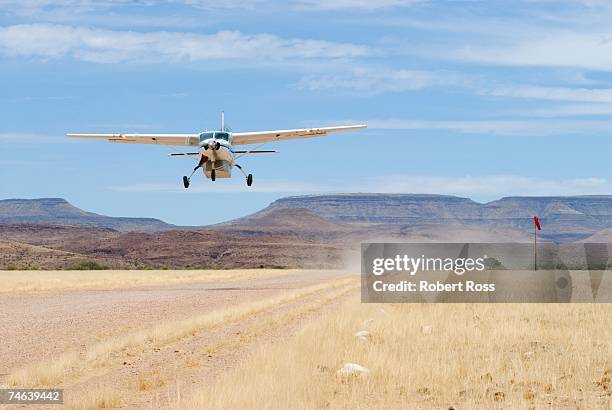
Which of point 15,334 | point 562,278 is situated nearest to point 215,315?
point 15,334

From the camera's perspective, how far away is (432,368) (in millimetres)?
15031

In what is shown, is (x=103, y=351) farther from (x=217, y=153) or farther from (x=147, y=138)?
(x=147, y=138)

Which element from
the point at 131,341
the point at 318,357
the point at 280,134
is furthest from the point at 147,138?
the point at 318,357

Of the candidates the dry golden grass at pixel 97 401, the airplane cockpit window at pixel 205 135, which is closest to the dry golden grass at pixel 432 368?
the dry golden grass at pixel 97 401

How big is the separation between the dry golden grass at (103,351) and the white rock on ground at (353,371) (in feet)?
14.9

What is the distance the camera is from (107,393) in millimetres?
12719

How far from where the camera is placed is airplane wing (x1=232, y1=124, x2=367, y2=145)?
5522cm

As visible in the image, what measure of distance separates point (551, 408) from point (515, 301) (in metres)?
20.6

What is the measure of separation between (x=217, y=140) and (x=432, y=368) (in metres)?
33.0

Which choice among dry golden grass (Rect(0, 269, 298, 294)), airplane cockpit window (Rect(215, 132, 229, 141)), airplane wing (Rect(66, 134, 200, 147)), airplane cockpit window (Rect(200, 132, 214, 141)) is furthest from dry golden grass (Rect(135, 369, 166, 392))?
airplane wing (Rect(66, 134, 200, 147))

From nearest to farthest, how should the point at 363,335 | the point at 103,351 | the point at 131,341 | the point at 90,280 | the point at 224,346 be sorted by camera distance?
1. the point at 103,351
2. the point at 224,346
3. the point at 131,341
4. the point at 363,335
5. the point at 90,280

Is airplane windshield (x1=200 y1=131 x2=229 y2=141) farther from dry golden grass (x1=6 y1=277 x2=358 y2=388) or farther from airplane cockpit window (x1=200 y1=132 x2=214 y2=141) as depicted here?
dry golden grass (x1=6 y1=277 x2=358 y2=388)

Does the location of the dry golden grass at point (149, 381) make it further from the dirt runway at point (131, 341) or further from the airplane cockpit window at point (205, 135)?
the airplane cockpit window at point (205, 135)

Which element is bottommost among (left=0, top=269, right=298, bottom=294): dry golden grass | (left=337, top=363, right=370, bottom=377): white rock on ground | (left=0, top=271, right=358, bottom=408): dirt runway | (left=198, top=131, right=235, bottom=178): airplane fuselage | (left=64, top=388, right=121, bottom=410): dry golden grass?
(left=0, top=269, right=298, bottom=294): dry golden grass
